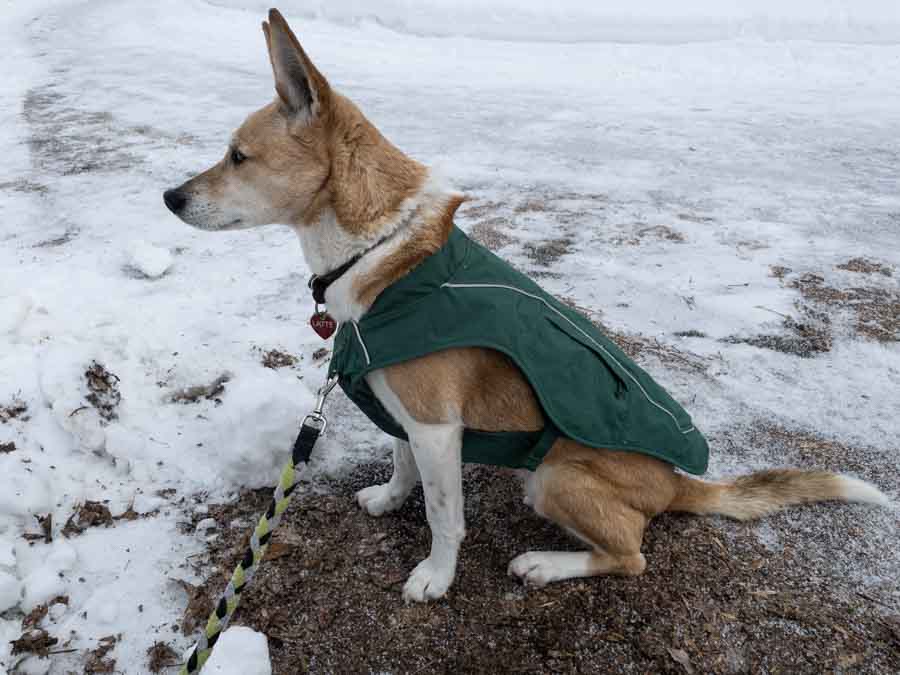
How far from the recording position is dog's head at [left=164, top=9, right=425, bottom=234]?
2.42 metres

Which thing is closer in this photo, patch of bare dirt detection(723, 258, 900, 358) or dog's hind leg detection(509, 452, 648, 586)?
dog's hind leg detection(509, 452, 648, 586)

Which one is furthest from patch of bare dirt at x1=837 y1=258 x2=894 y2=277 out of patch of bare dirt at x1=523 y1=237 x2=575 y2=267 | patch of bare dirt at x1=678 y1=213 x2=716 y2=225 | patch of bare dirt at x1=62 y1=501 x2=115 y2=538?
patch of bare dirt at x1=62 y1=501 x2=115 y2=538

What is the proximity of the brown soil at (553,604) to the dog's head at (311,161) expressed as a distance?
1472 millimetres

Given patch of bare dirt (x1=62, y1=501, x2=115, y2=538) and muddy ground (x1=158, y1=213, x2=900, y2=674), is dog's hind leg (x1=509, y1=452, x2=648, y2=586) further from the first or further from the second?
patch of bare dirt (x1=62, y1=501, x2=115, y2=538)

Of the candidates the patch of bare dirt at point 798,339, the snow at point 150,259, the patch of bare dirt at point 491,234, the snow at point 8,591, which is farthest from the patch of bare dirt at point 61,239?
the patch of bare dirt at point 798,339

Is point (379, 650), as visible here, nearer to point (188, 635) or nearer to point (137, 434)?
point (188, 635)

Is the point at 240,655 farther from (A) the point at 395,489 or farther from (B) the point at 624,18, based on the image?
(B) the point at 624,18

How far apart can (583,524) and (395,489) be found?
3.08 feet

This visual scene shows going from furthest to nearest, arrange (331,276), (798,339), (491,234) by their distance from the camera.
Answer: (491,234) < (798,339) < (331,276)

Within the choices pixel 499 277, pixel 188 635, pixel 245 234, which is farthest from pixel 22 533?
pixel 245 234

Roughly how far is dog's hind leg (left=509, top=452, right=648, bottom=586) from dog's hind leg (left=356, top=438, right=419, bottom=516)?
2.04 feet

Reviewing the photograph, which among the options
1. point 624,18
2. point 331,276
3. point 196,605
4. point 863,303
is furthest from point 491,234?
point 624,18

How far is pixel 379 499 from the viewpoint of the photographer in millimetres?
3043

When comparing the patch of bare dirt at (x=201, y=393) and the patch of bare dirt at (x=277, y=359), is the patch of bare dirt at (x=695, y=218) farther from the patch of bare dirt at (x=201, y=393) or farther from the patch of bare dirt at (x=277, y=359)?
the patch of bare dirt at (x=201, y=393)
